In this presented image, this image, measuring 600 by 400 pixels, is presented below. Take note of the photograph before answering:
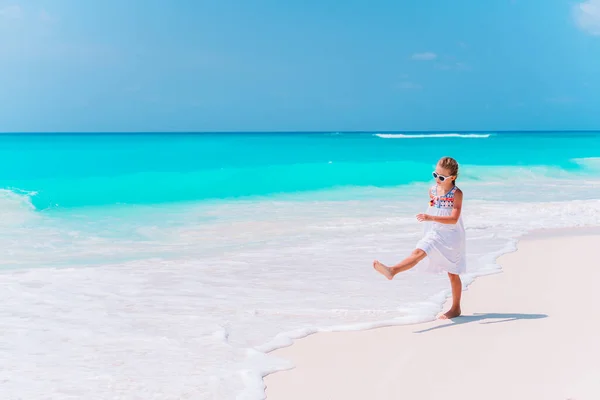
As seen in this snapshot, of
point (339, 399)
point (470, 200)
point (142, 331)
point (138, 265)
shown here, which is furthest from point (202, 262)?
point (470, 200)

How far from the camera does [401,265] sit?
15.4ft

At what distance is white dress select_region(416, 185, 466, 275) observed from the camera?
4.82 metres

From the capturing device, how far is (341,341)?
4.38 meters

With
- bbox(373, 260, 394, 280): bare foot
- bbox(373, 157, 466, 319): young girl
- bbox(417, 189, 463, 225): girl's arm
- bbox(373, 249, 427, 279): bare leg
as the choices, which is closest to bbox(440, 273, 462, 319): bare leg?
bbox(373, 157, 466, 319): young girl

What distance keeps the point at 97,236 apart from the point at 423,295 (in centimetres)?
648

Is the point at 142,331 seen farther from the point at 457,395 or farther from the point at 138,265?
the point at 138,265

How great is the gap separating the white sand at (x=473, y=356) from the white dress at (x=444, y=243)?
0.42 m

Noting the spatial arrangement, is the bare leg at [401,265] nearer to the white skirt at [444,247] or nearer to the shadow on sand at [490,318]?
the white skirt at [444,247]

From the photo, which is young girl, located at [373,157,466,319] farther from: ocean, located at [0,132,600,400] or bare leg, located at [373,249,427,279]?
ocean, located at [0,132,600,400]

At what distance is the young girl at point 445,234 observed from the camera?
188 inches

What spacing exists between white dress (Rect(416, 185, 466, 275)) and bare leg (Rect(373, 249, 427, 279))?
0.06 meters

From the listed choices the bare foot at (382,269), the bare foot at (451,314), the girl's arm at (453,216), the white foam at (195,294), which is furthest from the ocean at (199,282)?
the girl's arm at (453,216)

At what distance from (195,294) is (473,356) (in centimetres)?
276

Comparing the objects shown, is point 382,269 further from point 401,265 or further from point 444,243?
point 444,243
